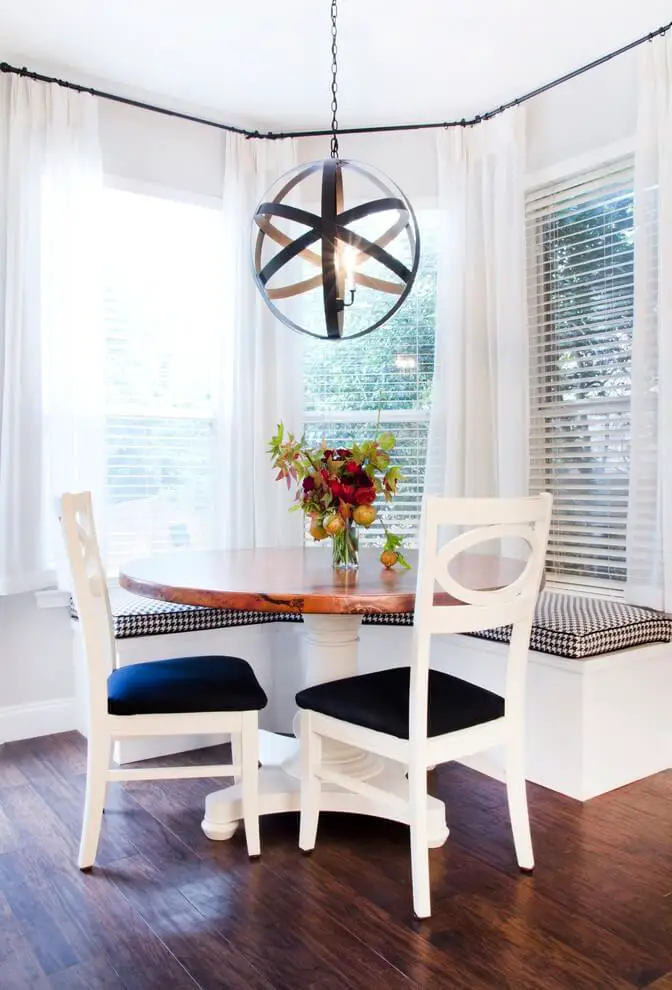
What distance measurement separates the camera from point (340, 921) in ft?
6.10

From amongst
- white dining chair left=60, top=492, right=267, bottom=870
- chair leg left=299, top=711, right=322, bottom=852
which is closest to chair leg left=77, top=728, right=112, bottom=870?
white dining chair left=60, top=492, right=267, bottom=870

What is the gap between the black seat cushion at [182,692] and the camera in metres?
→ 2.09

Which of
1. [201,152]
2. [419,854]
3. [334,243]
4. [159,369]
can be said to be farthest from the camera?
[201,152]

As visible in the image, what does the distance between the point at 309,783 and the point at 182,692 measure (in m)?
0.43

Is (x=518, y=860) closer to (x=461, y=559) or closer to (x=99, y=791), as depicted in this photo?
(x=461, y=559)

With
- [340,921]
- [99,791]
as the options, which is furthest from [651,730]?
[99,791]

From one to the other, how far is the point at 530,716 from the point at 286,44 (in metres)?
2.68

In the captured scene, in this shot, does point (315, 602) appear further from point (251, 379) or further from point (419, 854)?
point (251, 379)

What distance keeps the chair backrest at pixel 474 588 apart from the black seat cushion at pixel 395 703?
64mm

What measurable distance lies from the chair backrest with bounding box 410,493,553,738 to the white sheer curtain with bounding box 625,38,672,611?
1.06 meters

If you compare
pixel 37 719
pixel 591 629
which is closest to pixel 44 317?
pixel 37 719

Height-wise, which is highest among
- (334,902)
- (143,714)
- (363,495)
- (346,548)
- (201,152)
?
(201,152)

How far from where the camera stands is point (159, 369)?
3.63m

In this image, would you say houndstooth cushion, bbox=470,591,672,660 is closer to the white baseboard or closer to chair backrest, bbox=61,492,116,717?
chair backrest, bbox=61,492,116,717
